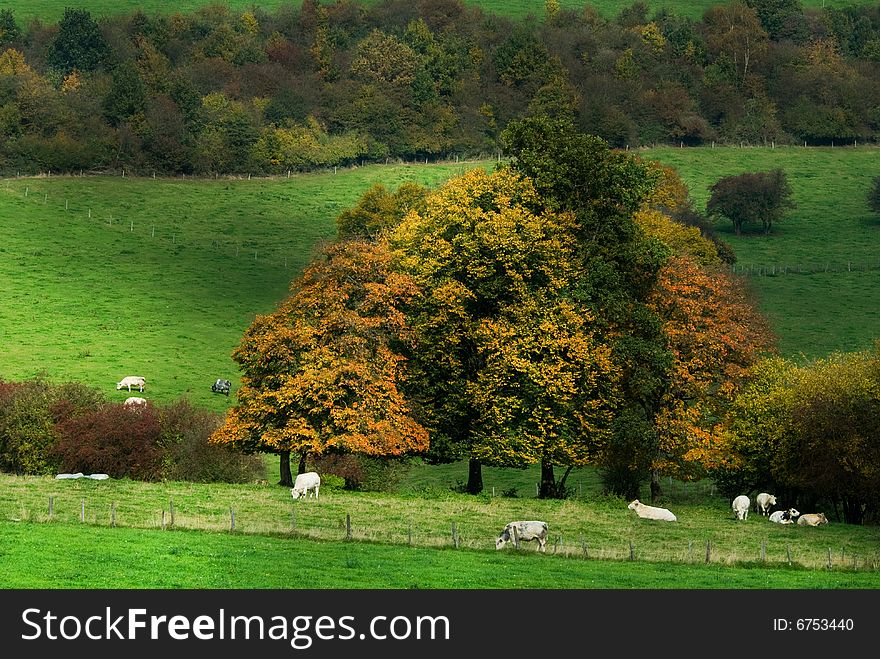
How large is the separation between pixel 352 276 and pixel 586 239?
10.6 metres

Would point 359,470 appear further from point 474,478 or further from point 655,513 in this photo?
point 655,513

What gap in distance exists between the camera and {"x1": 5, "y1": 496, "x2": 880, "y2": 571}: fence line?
45750mm

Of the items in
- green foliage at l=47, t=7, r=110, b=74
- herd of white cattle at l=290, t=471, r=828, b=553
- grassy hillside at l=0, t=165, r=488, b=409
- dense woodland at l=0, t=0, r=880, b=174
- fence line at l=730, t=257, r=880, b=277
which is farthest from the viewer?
green foliage at l=47, t=7, r=110, b=74

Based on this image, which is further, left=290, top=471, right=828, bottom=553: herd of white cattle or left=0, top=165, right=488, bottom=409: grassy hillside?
left=0, top=165, right=488, bottom=409: grassy hillside

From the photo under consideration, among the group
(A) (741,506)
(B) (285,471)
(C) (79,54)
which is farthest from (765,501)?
(C) (79,54)

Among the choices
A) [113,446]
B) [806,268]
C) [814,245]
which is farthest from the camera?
[814,245]

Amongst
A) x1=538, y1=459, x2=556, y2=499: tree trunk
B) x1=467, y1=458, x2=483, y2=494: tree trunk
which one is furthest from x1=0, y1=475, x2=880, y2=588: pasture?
x1=467, y1=458, x2=483, y2=494: tree trunk

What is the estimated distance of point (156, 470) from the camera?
66812 mm

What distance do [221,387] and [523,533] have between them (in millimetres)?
42497

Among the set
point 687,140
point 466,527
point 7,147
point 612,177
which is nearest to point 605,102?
point 687,140

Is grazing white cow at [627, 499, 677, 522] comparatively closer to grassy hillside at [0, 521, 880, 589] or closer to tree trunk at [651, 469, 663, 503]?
tree trunk at [651, 469, 663, 503]

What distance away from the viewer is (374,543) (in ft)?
151

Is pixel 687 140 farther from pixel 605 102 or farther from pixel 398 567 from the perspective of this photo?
pixel 398 567

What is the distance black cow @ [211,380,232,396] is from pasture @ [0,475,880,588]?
1082 inches
